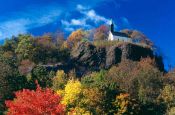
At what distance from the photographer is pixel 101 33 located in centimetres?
13312

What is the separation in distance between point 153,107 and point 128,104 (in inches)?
259

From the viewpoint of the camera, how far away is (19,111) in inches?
1804

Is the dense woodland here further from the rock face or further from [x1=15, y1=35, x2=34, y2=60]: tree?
the rock face

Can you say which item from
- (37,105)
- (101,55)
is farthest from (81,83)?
(37,105)

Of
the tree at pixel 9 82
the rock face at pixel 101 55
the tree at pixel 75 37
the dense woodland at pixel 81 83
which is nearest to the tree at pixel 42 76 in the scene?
the dense woodland at pixel 81 83

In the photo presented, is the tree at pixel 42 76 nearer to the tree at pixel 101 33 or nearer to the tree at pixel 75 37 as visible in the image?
the tree at pixel 75 37

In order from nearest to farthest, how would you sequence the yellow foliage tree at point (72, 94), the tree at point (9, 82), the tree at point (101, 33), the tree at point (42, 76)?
the yellow foliage tree at point (72, 94)
the tree at point (9, 82)
the tree at point (42, 76)
the tree at point (101, 33)

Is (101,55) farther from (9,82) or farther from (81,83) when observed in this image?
(9,82)

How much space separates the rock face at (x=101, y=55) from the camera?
110562 mm

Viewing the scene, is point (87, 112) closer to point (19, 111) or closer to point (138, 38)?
point (19, 111)

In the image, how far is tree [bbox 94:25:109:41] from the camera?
13188 centimetres

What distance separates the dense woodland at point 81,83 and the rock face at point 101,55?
1759mm

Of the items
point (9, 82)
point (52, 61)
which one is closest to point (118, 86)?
point (9, 82)

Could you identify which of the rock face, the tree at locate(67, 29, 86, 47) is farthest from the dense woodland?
the tree at locate(67, 29, 86, 47)
